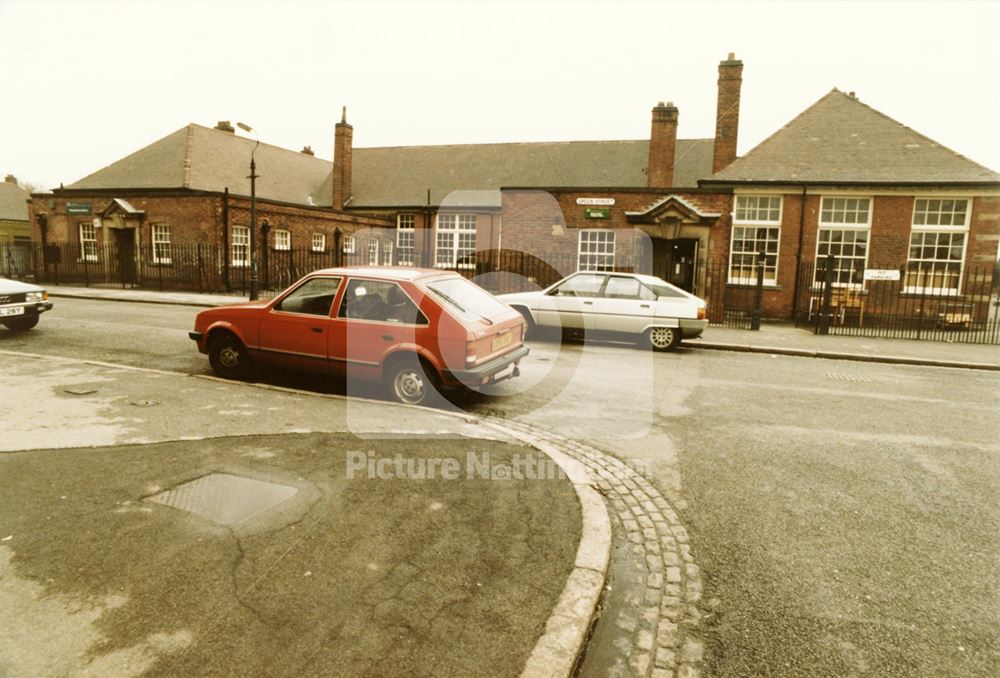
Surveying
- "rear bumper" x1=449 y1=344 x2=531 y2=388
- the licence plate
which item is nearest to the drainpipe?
the licence plate

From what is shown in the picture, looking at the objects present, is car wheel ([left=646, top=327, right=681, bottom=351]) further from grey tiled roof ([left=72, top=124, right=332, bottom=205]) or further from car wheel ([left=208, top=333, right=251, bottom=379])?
grey tiled roof ([left=72, top=124, right=332, bottom=205])

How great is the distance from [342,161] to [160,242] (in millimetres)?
11377

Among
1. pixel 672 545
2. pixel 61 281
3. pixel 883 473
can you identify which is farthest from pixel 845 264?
pixel 61 281

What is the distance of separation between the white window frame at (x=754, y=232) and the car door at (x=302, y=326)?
1771 centimetres

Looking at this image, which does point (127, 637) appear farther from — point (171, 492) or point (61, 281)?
point (61, 281)

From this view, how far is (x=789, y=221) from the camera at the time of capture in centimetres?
2164

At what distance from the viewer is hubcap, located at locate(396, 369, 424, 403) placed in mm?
7227

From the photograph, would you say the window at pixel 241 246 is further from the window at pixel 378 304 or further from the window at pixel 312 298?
the window at pixel 378 304

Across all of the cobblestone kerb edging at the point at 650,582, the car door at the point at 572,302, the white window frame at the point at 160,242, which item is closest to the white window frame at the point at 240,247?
the white window frame at the point at 160,242

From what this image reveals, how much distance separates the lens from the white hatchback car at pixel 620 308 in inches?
503

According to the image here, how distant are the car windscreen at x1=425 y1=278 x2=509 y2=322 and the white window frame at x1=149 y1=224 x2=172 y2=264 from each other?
24.7 m

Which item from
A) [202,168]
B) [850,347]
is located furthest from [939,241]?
[202,168]

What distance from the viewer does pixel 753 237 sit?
2205 cm

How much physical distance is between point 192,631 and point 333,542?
99 centimetres
